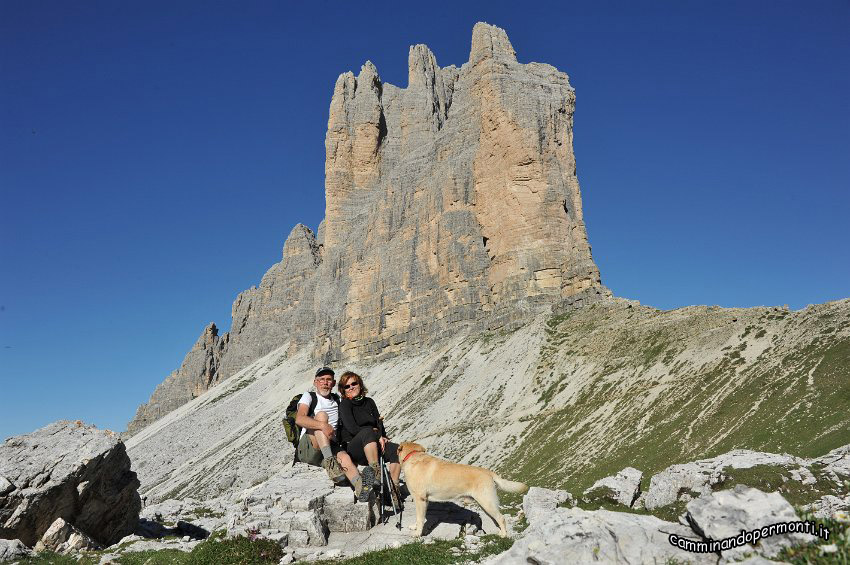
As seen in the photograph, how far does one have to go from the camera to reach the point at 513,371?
6144cm

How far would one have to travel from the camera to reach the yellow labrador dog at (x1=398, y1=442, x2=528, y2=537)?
34.0ft

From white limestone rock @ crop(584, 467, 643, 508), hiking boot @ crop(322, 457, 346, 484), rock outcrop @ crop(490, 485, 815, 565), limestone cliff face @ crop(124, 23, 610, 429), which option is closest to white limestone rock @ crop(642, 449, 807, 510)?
white limestone rock @ crop(584, 467, 643, 508)

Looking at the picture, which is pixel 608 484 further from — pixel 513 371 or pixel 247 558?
pixel 513 371

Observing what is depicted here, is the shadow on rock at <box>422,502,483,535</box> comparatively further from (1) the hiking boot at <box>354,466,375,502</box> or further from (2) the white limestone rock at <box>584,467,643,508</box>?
(2) the white limestone rock at <box>584,467,643,508</box>

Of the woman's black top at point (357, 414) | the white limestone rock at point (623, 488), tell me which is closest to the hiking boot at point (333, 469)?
the woman's black top at point (357, 414)

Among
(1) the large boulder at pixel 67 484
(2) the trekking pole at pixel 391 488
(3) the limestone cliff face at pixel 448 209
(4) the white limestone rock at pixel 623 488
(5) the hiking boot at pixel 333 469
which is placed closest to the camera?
(2) the trekking pole at pixel 391 488

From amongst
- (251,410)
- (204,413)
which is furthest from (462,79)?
(204,413)

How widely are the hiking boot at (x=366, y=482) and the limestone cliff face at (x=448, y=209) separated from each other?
64.4 m

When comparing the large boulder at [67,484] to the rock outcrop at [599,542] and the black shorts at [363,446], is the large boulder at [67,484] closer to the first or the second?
the black shorts at [363,446]

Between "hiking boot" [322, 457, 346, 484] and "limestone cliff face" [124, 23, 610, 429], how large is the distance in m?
63.8

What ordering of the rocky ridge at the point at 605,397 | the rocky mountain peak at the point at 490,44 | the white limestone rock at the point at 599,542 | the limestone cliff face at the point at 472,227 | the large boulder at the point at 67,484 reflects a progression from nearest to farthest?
the white limestone rock at the point at 599,542
the large boulder at the point at 67,484
the rocky ridge at the point at 605,397
the limestone cliff face at the point at 472,227
the rocky mountain peak at the point at 490,44

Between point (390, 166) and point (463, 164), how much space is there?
144ft

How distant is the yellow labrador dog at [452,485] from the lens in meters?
10.4

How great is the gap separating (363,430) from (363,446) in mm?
351
